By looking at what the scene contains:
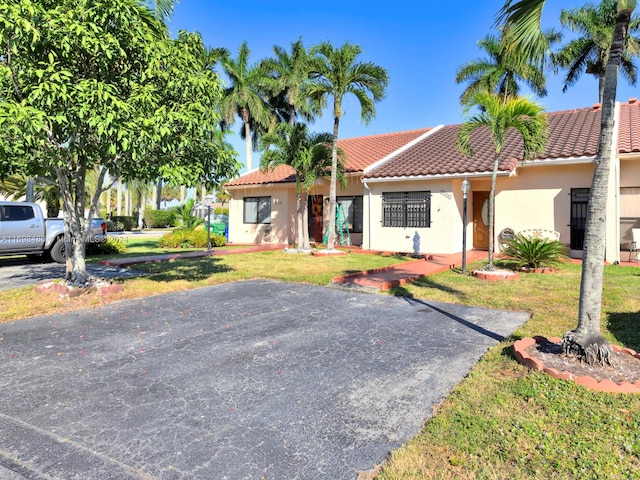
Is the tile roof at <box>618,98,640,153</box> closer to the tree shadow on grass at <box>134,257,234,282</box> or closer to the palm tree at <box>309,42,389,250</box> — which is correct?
the palm tree at <box>309,42,389,250</box>

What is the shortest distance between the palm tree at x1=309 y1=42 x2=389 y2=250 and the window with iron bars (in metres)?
2.70

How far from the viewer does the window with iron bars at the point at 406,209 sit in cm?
1459

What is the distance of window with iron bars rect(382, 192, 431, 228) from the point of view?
574 inches

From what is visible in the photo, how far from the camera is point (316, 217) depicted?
62.9 feet

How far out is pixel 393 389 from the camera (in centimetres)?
393

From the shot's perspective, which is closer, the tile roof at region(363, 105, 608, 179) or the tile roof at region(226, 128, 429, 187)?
the tile roof at region(363, 105, 608, 179)

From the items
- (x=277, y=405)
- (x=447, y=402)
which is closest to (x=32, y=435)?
(x=277, y=405)

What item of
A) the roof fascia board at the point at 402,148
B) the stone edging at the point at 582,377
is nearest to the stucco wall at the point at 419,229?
the roof fascia board at the point at 402,148

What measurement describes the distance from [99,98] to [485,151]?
12.8m

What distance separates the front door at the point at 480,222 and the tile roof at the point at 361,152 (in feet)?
14.9

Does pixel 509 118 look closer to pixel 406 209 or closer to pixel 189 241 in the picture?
pixel 406 209

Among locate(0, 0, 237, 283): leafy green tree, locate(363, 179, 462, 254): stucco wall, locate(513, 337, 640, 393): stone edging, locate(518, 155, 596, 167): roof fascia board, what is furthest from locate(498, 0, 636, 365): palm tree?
locate(363, 179, 462, 254): stucco wall

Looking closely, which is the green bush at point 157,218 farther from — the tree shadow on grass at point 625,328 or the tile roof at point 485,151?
the tree shadow on grass at point 625,328

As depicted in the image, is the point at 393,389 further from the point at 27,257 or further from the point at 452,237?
the point at 27,257
